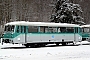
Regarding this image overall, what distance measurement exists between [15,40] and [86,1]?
4249cm

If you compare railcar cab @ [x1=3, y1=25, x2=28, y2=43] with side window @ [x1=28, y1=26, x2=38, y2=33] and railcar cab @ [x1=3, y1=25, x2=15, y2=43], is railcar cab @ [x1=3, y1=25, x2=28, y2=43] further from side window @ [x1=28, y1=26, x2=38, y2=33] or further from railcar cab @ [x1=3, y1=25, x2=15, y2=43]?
side window @ [x1=28, y1=26, x2=38, y2=33]

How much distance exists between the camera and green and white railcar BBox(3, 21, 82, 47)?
2753 cm

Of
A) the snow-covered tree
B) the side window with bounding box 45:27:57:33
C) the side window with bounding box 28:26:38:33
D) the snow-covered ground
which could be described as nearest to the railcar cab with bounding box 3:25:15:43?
the side window with bounding box 28:26:38:33

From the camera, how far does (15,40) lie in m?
27.2

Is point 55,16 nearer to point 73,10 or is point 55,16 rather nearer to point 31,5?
point 73,10

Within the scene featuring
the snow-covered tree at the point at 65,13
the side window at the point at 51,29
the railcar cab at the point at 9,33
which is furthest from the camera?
the snow-covered tree at the point at 65,13

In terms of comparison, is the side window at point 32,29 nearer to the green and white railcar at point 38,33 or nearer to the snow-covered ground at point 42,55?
the green and white railcar at point 38,33

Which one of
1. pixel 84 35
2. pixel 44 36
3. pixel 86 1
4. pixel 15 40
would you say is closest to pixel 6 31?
pixel 15 40

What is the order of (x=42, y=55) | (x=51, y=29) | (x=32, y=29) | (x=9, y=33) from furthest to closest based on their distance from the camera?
1. (x=51, y=29)
2. (x=32, y=29)
3. (x=9, y=33)
4. (x=42, y=55)

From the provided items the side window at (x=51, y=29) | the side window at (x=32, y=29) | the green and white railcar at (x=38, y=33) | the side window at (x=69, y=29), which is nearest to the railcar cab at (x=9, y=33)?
the green and white railcar at (x=38, y=33)

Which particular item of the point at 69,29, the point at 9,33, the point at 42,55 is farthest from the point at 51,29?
the point at 42,55

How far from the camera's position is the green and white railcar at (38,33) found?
27.5 meters

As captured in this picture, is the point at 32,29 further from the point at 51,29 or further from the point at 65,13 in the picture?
the point at 65,13

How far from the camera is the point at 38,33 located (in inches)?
1152
